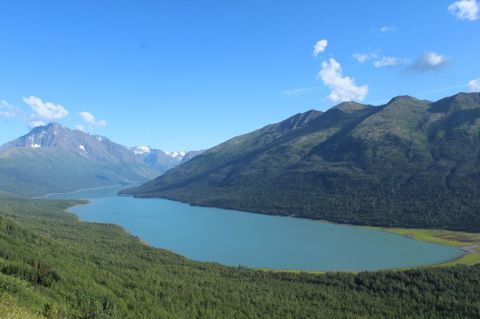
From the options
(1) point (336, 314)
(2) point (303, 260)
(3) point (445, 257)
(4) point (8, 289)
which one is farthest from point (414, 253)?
(4) point (8, 289)

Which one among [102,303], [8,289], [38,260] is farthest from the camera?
[38,260]

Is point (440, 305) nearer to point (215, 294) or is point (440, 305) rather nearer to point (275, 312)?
point (275, 312)

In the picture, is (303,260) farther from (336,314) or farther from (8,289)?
(8,289)

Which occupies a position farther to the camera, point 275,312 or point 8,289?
point 275,312

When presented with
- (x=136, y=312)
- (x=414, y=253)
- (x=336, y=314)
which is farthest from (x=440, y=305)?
(x=414, y=253)

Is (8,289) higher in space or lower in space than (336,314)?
higher

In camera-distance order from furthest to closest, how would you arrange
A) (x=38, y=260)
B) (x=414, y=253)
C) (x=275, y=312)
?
(x=414, y=253)
(x=38, y=260)
(x=275, y=312)
